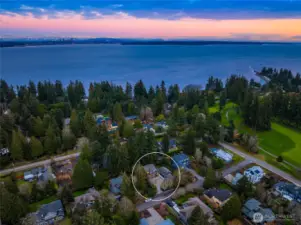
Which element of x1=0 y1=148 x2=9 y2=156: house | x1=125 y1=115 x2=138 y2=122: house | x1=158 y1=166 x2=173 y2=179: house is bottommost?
x1=158 y1=166 x2=173 y2=179: house

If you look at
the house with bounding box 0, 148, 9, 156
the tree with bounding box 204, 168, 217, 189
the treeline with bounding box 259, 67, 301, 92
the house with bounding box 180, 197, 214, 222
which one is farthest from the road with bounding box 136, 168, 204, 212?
the treeline with bounding box 259, 67, 301, 92

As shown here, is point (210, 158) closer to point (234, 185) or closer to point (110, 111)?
point (234, 185)

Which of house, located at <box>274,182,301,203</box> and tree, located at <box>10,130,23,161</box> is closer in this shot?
house, located at <box>274,182,301,203</box>

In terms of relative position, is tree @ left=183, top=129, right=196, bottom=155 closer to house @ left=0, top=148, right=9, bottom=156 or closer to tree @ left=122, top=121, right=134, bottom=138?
tree @ left=122, top=121, right=134, bottom=138

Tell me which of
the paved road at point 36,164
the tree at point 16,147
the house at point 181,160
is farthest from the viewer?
the house at point 181,160

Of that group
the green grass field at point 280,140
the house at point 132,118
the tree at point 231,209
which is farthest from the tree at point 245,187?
the house at point 132,118

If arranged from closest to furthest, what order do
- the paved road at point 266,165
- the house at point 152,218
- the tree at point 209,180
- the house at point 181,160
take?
the house at point 152,218 → the tree at point 209,180 → the paved road at point 266,165 → the house at point 181,160

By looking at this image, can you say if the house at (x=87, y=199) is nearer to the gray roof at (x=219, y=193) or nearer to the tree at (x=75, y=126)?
the gray roof at (x=219, y=193)
